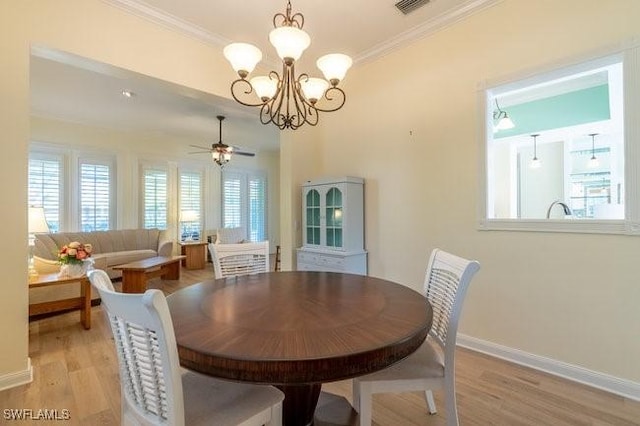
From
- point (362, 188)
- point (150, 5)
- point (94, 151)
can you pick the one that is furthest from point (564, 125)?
point (94, 151)

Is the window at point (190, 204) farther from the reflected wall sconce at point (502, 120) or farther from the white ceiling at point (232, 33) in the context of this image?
the reflected wall sconce at point (502, 120)

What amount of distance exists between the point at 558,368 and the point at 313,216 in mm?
2530

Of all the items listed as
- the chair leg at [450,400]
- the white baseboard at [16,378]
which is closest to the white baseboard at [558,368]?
the chair leg at [450,400]

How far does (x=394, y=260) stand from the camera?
127 inches

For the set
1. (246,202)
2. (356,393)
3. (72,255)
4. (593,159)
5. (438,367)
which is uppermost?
(593,159)

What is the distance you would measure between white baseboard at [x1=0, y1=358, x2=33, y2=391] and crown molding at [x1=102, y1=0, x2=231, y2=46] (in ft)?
9.22

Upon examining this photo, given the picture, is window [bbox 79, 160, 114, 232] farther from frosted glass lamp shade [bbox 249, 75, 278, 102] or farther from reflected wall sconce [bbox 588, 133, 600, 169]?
reflected wall sconce [bbox 588, 133, 600, 169]

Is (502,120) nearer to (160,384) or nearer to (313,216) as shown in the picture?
(313,216)

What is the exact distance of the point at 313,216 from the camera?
143 inches

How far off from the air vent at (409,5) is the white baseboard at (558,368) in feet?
9.45

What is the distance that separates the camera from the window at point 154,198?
634 cm

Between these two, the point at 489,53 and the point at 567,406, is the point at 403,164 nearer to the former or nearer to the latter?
the point at 489,53

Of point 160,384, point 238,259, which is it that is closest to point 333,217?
point 238,259

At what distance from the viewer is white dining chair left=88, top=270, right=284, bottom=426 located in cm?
87
